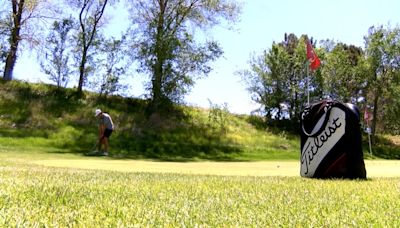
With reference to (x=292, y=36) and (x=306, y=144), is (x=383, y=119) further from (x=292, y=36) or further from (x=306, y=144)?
(x=306, y=144)

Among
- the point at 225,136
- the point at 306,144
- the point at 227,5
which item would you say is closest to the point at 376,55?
the point at 227,5

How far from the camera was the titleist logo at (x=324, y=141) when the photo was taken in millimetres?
7637

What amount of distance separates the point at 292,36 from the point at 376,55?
33.0ft

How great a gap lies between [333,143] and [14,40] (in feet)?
92.5

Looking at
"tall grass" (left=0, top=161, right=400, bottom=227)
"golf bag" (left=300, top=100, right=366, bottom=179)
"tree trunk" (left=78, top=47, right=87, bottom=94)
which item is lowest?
"tall grass" (left=0, top=161, right=400, bottom=227)

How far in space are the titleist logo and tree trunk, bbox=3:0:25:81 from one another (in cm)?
2749

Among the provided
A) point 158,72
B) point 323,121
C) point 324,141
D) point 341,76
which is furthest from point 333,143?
point 341,76

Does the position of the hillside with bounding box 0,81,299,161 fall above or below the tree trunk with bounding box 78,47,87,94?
below

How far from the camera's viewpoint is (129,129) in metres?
27.8

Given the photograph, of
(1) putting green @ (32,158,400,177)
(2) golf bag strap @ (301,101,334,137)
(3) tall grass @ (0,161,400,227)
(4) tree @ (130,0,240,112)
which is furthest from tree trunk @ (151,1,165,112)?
(3) tall grass @ (0,161,400,227)

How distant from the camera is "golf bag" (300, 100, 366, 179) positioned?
7520 millimetres

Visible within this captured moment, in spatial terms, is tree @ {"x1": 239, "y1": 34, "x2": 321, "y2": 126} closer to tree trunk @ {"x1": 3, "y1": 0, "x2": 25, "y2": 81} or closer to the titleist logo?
tree trunk @ {"x1": 3, "y1": 0, "x2": 25, "y2": 81}

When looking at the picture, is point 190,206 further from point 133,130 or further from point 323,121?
point 133,130

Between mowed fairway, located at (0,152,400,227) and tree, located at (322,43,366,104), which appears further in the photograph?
tree, located at (322,43,366,104)
